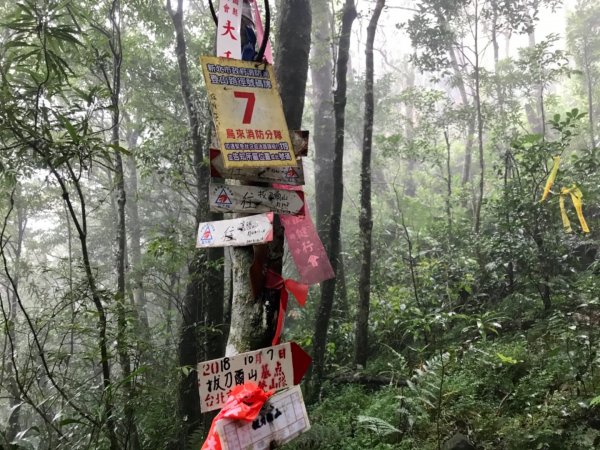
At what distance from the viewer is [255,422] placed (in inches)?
59.6

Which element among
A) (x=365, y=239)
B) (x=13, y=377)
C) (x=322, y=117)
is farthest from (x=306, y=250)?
(x=322, y=117)

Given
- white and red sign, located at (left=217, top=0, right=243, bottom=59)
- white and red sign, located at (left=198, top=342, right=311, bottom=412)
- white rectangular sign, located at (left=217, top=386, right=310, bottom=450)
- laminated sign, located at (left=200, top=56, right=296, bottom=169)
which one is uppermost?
white and red sign, located at (left=217, top=0, right=243, bottom=59)

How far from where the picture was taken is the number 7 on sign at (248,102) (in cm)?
172

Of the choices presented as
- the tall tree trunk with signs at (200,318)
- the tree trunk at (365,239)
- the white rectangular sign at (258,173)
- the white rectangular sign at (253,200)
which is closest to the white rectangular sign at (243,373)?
the white rectangular sign at (253,200)

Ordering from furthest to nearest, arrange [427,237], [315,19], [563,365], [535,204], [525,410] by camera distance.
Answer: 1. [315,19]
2. [427,237]
3. [535,204]
4. [563,365]
5. [525,410]

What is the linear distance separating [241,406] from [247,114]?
1.13 metres

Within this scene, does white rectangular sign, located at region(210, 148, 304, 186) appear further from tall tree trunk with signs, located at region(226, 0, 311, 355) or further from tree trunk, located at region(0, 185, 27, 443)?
tree trunk, located at region(0, 185, 27, 443)

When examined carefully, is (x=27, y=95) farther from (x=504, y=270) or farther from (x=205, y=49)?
(x=504, y=270)

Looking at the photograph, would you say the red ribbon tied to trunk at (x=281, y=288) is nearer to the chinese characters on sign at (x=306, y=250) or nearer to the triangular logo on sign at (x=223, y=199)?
the chinese characters on sign at (x=306, y=250)

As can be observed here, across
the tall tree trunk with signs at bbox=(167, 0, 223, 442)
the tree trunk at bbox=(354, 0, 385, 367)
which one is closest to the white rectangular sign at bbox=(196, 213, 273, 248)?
the tall tree trunk with signs at bbox=(167, 0, 223, 442)

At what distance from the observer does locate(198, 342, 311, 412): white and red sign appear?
59.6 inches

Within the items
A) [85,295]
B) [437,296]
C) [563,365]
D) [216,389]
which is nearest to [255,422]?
[216,389]

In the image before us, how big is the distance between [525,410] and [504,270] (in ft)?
10.9

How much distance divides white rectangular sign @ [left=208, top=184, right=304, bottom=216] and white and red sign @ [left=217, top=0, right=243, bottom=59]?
69 centimetres
